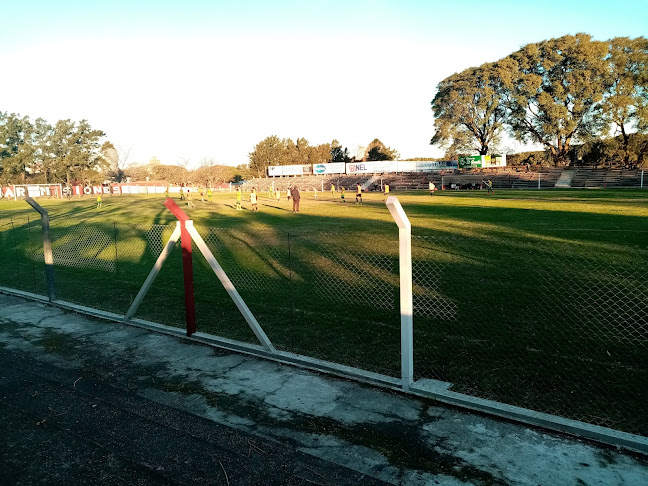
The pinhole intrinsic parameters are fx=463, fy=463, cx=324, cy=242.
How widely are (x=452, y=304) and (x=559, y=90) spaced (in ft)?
200

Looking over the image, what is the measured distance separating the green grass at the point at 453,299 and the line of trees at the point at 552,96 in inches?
1914

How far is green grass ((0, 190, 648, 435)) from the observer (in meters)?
4.82

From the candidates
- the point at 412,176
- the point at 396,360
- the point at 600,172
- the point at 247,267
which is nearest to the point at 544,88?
the point at 600,172

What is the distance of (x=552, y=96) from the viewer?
5997 centimetres

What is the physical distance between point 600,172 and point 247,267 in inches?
2173

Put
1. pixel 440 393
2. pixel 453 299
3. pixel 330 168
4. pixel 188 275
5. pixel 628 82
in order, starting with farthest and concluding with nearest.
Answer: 1. pixel 330 168
2. pixel 628 82
3. pixel 453 299
4. pixel 188 275
5. pixel 440 393

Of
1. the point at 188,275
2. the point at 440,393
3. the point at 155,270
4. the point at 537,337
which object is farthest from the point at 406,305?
the point at 155,270

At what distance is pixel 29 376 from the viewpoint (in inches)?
196

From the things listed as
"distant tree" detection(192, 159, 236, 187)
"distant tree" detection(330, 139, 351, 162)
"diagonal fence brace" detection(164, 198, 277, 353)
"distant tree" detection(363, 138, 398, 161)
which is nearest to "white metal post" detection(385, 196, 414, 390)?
"diagonal fence brace" detection(164, 198, 277, 353)

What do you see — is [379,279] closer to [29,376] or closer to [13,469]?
[29,376]

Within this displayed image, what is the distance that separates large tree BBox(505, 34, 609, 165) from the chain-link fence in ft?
172

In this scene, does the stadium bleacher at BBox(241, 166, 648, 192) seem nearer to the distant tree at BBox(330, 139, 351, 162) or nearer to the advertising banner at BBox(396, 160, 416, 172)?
the advertising banner at BBox(396, 160, 416, 172)

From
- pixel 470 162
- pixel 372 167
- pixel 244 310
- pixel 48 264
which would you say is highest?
pixel 470 162

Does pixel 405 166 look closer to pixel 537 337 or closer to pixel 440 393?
pixel 537 337
